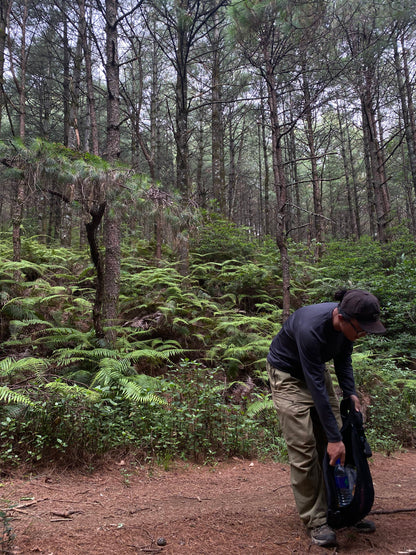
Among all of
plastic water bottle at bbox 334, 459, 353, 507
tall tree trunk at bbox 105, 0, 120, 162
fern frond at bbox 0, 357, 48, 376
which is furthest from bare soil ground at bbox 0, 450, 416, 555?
tall tree trunk at bbox 105, 0, 120, 162

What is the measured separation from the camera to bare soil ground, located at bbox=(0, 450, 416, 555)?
7.78ft

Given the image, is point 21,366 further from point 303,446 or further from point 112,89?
point 112,89

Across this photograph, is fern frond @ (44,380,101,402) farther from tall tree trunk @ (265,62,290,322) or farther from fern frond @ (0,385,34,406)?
tall tree trunk @ (265,62,290,322)

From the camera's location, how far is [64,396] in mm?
3990

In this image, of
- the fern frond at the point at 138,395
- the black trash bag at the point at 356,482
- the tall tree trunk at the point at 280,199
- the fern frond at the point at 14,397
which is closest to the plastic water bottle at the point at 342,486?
the black trash bag at the point at 356,482

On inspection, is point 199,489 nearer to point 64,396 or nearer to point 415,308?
point 64,396

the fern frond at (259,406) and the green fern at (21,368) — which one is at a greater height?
the green fern at (21,368)

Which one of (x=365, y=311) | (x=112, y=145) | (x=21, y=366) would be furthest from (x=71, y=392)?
(x=112, y=145)

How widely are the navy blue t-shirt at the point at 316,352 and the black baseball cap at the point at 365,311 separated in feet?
0.69

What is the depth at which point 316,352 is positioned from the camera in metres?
2.45

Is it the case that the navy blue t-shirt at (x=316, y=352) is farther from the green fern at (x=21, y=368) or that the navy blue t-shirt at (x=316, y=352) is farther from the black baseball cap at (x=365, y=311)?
the green fern at (x=21, y=368)

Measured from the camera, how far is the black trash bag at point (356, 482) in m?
2.33

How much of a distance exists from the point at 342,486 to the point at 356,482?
100mm

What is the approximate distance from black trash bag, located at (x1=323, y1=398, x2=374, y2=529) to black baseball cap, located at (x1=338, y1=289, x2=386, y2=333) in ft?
2.39
